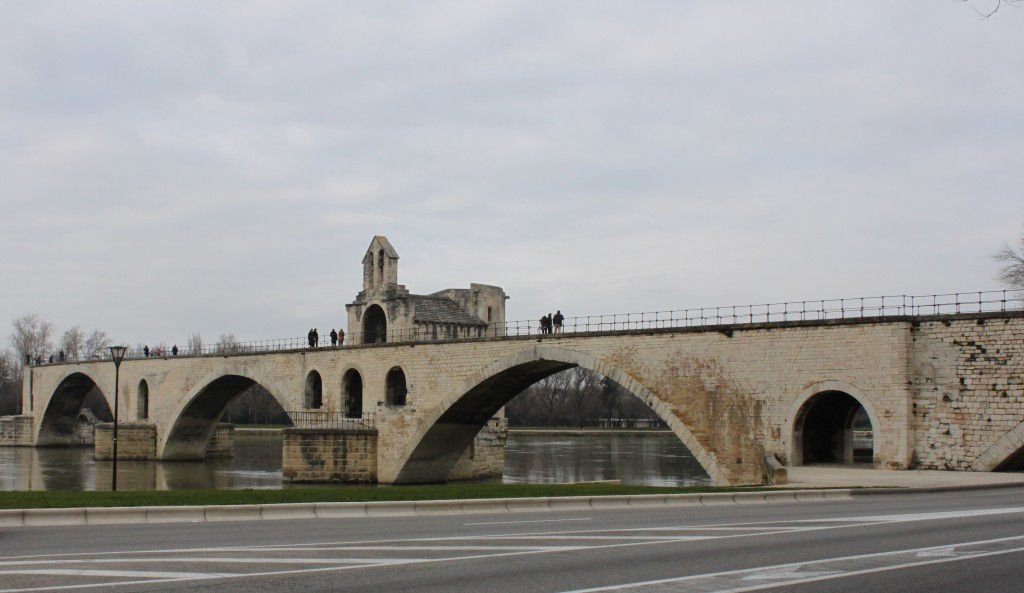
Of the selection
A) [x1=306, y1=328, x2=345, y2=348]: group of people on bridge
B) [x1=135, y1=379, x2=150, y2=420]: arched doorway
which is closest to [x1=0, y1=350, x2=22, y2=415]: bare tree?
[x1=135, y1=379, x2=150, y2=420]: arched doorway

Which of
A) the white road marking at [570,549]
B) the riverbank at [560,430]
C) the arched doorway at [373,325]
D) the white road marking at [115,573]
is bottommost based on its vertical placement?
the riverbank at [560,430]

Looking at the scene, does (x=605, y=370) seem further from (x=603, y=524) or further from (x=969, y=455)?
(x=603, y=524)

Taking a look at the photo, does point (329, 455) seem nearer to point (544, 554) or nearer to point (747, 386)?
point (747, 386)

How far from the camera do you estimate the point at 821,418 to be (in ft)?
92.9

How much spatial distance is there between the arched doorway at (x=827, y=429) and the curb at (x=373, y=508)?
9716mm

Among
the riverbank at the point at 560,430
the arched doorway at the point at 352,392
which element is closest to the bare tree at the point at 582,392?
A: the riverbank at the point at 560,430

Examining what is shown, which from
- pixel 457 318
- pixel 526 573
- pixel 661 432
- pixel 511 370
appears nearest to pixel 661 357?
pixel 511 370

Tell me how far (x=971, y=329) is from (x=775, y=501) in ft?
32.5

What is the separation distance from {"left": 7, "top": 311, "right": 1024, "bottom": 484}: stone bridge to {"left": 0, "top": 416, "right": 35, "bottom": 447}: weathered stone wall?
115 ft

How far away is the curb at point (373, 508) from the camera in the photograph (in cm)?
1388

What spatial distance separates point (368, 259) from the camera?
152ft

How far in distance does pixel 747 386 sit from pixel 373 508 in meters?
15.5

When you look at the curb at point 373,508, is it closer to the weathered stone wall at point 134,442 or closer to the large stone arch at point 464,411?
the large stone arch at point 464,411

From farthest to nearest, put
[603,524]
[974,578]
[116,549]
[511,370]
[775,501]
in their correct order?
[511,370] → [775,501] → [603,524] → [116,549] → [974,578]
